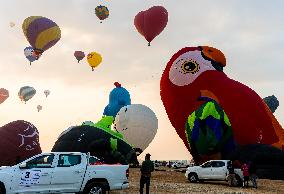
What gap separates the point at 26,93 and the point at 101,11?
18.0 m

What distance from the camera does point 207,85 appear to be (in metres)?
36.3

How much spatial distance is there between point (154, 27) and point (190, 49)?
13.0 feet

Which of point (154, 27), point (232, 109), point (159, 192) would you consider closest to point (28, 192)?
point (159, 192)

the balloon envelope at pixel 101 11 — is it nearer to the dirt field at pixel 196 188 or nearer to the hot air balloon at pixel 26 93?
the hot air balloon at pixel 26 93

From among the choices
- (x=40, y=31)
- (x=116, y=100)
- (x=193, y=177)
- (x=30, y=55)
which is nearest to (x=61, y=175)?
(x=193, y=177)

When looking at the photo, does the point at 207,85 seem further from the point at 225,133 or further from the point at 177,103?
the point at 225,133

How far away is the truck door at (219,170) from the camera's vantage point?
2413cm

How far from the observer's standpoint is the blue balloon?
164 ft

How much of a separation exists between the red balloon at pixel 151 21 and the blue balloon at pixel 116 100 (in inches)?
486

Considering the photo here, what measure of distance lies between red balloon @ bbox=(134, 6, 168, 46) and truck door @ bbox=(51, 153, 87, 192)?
84.1ft

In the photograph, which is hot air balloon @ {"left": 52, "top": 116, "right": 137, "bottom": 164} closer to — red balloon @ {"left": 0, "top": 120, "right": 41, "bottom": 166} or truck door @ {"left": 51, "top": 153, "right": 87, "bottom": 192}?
red balloon @ {"left": 0, "top": 120, "right": 41, "bottom": 166}

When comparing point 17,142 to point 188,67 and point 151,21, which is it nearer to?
point 188,67

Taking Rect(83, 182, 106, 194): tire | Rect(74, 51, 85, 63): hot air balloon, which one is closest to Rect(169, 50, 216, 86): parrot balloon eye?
Rect(74, 51, 85, 63): hot air balloon

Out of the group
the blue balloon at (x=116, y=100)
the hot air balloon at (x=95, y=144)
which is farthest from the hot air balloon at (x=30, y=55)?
the hot air balloon at (x=95, y=144)
